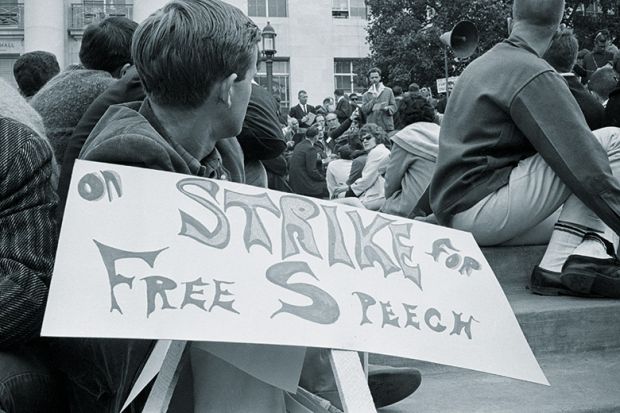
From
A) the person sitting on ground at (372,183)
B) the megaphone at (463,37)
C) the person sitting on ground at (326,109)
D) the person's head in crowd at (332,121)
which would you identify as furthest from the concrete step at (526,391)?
the person sitting on ground at (326,109)

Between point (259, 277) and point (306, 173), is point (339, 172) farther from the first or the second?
point (259, 277)

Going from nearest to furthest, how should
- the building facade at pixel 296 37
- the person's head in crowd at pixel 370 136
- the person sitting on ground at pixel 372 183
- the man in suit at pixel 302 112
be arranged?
the person sitting on ground at pixel 372 183 < the person's head in crowd at pixel 370 136 < the man in suit at pixel 302 112 < the building facade at pixel 296 37

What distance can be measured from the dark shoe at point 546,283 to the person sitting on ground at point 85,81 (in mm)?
1873

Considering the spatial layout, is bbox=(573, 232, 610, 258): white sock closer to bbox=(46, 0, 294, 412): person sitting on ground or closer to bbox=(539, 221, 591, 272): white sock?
bbox=(539, 221, 591, 272): white sock

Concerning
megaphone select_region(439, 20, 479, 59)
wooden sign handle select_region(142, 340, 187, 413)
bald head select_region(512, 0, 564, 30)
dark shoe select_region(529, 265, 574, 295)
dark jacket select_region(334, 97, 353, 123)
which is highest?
megaphone select_region(439, 20, 479, 59)

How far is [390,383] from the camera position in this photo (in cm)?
251

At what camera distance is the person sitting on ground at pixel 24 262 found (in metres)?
1.77

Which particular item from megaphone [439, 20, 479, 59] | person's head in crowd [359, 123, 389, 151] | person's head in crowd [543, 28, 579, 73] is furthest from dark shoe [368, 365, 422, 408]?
megaphone [439, 20, 479, 59]

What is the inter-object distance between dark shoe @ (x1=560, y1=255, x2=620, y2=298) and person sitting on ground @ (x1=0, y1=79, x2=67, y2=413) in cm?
204

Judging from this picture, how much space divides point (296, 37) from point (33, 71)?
2558cm

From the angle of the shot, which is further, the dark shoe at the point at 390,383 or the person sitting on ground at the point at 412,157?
the person sitting on ground at the point at 412,157

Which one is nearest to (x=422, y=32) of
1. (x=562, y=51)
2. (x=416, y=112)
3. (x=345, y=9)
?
(x=345, y=9)

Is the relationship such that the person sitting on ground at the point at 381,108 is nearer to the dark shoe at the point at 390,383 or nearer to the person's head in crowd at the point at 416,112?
the person's head in crowd at the point at 416,112

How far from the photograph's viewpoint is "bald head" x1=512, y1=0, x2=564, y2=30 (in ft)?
11.3
